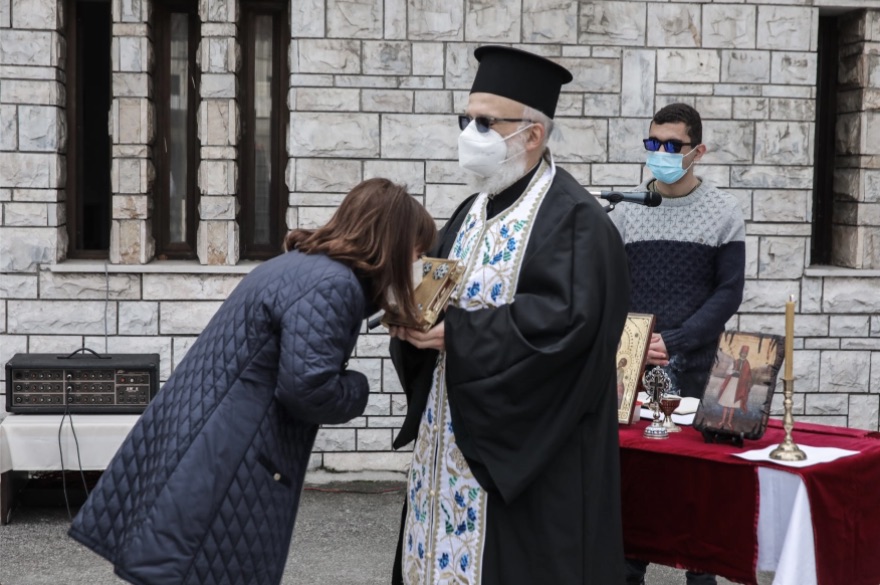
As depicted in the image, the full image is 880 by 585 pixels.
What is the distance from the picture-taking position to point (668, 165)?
4.55 metres

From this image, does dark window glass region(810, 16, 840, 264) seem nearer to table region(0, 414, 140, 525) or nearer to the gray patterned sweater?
the gray patterned sweater

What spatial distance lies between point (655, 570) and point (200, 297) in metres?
3.20

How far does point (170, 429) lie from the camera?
3.30m

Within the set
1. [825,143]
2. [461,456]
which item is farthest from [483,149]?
[825,143]

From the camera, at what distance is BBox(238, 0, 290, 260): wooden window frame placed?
24.7 ft

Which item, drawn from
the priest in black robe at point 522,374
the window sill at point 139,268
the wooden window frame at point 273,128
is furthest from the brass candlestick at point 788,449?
the wooden window frame at point 273,128

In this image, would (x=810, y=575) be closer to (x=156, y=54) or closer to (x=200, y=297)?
(x=200, y=297)

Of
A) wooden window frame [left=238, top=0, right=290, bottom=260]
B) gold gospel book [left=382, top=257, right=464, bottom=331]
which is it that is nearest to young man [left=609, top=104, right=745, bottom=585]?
gold gospel book [left=382, top=257, right=464, bottom=331]

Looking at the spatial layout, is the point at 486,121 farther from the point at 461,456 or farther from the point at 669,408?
the point at 669,408

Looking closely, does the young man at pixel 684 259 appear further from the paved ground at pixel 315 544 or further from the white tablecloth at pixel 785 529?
the paved ground at pixel 315 544

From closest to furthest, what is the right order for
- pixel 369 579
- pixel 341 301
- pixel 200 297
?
pixel 341 301 → pixel 369 579 → pixel 200 297

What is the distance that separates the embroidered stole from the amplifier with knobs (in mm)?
3091

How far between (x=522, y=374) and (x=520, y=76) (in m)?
0.88

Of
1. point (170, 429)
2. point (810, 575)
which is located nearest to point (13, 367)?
point (170, 429)
